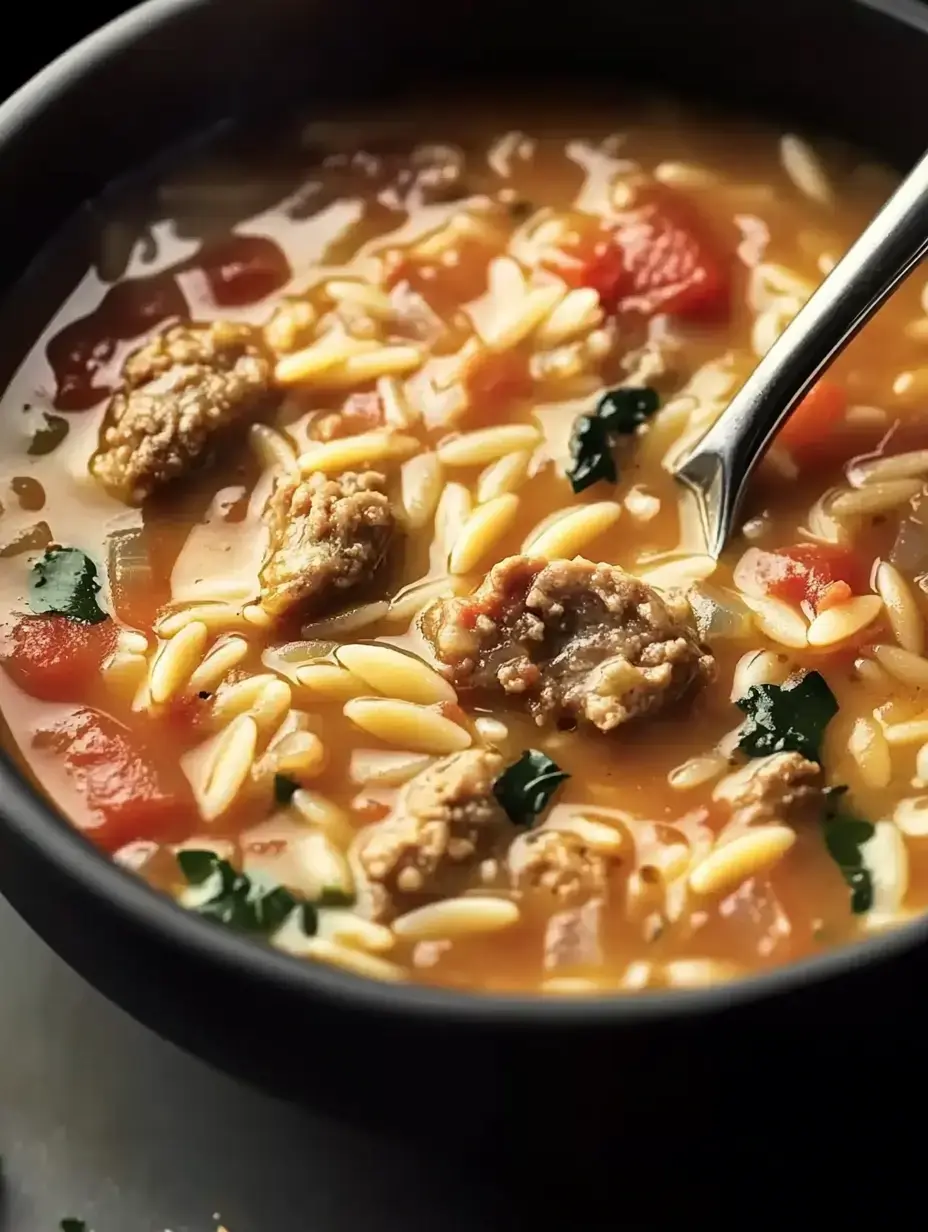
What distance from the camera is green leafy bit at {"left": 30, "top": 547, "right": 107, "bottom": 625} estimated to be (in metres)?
2.67

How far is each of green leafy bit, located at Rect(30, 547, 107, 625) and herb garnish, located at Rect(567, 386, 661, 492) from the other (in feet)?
2.86

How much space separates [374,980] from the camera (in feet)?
6.40

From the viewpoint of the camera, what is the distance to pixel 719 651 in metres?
2.65

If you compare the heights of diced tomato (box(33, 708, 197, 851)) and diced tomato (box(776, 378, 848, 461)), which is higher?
diced tomato (box(776, 378, 848, 461))

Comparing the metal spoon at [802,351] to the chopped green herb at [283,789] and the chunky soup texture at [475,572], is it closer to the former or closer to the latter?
the chunky soup texture at [475,572]

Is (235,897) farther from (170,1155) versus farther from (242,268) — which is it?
(242,268)

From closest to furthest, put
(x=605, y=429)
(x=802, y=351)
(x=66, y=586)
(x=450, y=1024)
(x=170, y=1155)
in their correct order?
(x=450, y=1024), (x=170, y=1155), (x=66, y=586), (x=802, y=351), (x=605, y=429)

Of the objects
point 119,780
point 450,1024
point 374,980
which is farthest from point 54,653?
point 450,1024

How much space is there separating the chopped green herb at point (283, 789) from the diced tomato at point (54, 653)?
14.9 inches

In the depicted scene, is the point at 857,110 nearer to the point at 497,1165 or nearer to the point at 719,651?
the point at 719,651

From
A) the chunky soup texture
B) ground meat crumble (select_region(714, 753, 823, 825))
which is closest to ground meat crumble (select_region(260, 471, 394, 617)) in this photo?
the chunky soup texture

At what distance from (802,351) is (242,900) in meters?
1.37

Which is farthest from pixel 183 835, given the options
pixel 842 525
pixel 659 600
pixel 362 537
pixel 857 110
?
pixel 857 110

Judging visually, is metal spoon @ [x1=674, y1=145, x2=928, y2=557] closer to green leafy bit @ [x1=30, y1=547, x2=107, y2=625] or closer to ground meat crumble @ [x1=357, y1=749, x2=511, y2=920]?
ground meat crumble @ [x1=357, y1=749, x2=511, y2=920]
